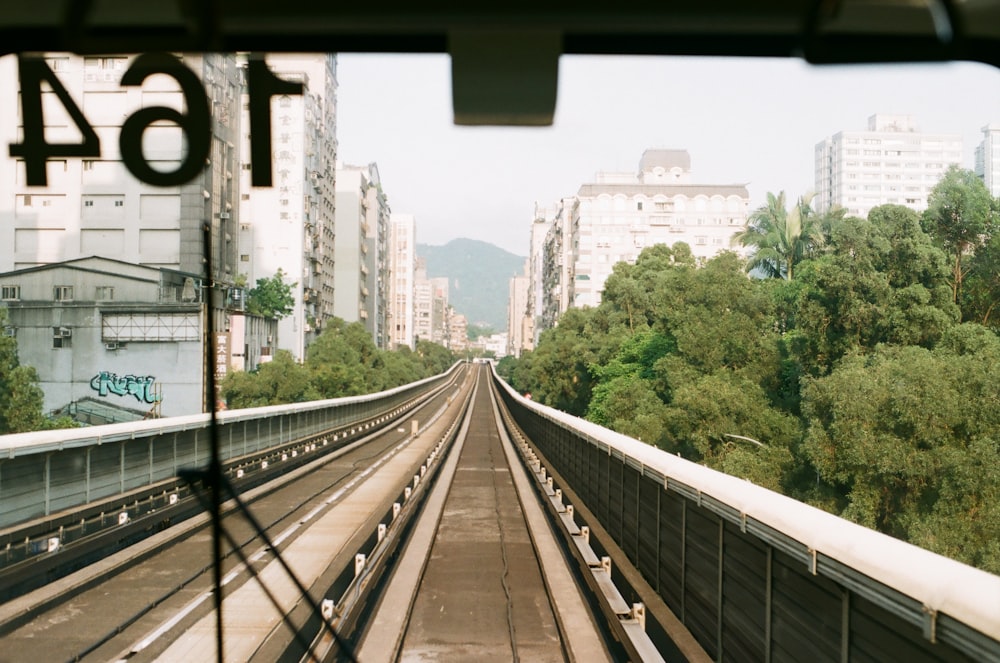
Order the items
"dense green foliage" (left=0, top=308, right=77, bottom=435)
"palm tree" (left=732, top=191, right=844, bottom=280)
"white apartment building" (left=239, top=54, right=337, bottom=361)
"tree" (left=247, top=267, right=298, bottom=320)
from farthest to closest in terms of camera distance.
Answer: "palm tree" (left=732, top=191, right=844, bottom=280), "tree" (left=247, top=267, right=298, bottom=320), "white apartment building" (left=239, top=54, right=337, bottom=361), "dense green foliage" (left=0, top=308, right=77, bottom=435)

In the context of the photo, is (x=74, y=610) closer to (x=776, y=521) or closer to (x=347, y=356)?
(x=776, y=521)

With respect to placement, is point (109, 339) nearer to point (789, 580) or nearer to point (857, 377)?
point (857, 377)

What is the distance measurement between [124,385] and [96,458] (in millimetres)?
23700

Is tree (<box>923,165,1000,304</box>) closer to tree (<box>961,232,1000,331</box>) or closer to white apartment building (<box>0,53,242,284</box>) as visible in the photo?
tree (<box>961,232,1000,331</box>)

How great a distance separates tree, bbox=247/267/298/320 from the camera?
46.8 metres

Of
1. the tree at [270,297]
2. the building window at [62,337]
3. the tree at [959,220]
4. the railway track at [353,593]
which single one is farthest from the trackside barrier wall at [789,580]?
the tree at [270,297]

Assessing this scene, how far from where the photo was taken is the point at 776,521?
20.1ft

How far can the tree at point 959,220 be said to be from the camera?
3475cm

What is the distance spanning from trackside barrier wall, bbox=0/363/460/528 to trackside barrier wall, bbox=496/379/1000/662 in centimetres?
428

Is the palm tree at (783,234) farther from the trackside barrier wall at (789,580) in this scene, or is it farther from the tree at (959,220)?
the trackside barrier wall at (789,580)

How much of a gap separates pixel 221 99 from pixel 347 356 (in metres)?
61.8

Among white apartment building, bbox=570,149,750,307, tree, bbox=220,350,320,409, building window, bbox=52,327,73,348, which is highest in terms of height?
white apartment building, bbox=570,149,750,307

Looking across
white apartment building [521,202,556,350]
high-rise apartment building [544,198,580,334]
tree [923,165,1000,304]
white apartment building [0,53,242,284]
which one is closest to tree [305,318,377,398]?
tree [923,165,1000,304]

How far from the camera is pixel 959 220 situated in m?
35.1
